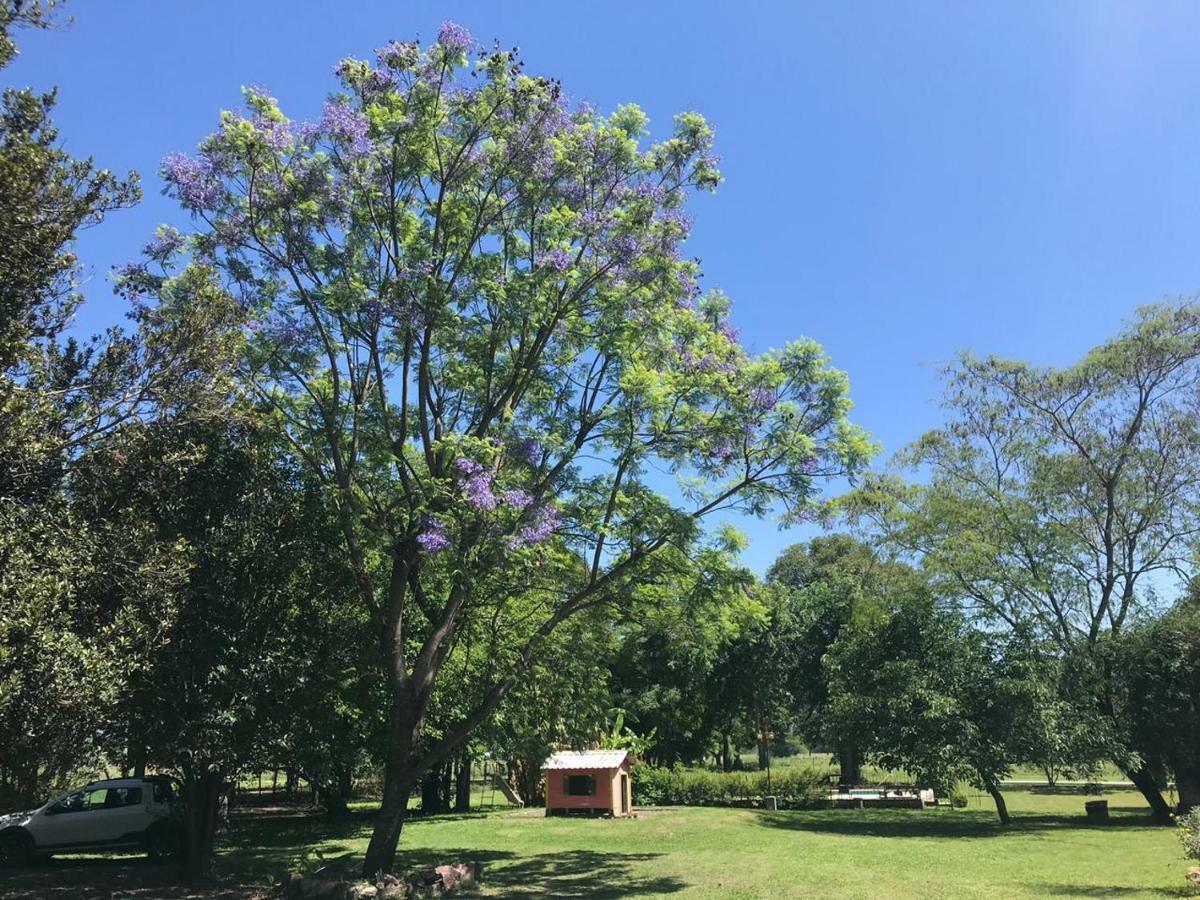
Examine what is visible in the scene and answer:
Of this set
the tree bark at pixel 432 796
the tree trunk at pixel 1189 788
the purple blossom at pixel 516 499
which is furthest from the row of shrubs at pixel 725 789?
the purple blossom at pixel 516 499

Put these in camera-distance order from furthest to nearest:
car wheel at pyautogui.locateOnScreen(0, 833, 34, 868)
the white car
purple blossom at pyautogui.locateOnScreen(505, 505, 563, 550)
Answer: the white car → car wheel at pyautogui.locateOnScreen(0, 833, 34, 868) → purple blossom at pyautogui.locateOnScreen(505, 505, 563, 550)

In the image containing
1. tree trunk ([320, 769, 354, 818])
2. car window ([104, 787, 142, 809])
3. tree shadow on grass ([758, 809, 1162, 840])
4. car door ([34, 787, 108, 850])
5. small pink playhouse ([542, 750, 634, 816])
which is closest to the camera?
car door ([34, 787, 108, 850])

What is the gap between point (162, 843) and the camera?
1627cm

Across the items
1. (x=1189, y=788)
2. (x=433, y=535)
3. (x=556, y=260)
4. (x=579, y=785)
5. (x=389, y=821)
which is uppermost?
(x=556, y=260)

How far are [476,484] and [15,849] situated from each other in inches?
516

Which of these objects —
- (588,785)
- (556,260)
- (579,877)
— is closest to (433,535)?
(556,260)

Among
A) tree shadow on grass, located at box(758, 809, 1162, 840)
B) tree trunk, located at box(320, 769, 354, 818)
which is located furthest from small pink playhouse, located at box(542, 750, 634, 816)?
tree trunk, located at box(320, 769, 354, 818)

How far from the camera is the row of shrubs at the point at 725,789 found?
1198 inches

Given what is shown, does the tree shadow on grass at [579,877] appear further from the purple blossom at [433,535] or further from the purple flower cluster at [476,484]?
the purple flower cluster at [476,484]

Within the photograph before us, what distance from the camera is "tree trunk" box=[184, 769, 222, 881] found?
13.5 m

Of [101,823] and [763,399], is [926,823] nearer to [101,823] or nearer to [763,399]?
[763,399]

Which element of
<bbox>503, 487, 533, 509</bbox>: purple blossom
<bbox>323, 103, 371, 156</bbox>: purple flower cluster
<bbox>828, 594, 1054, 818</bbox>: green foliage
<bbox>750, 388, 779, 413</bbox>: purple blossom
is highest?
<bbox>323, 103, 371, 156</bbox>: purple flower cluster

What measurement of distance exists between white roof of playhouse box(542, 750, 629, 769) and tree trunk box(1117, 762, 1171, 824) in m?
14.8

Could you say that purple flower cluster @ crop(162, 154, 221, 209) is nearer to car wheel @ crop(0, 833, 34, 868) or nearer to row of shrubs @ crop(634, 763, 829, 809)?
car wheel @ crop(0, 833, 34, 868)
